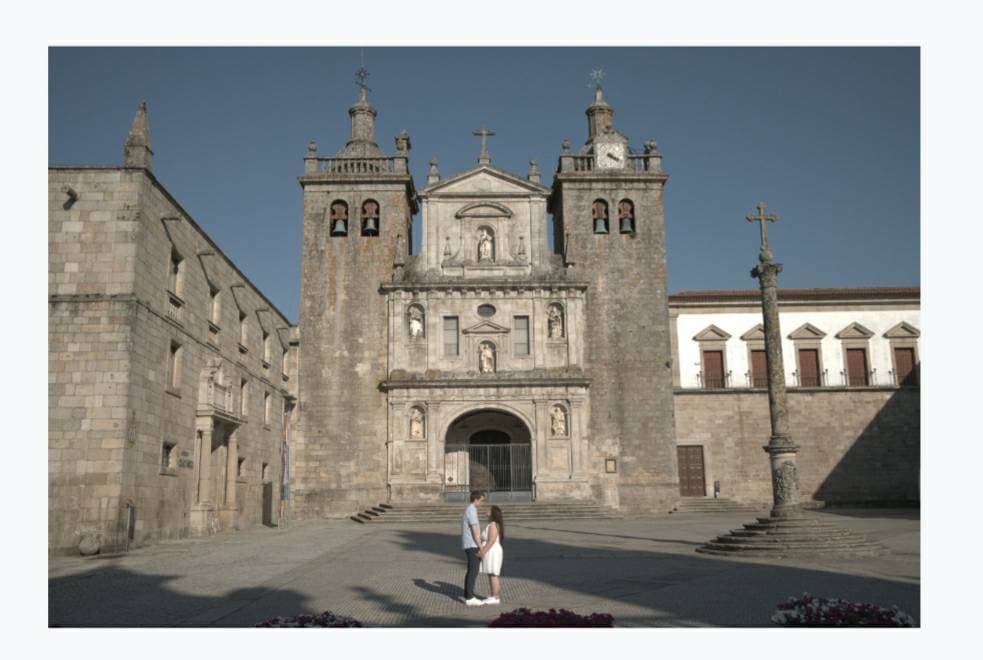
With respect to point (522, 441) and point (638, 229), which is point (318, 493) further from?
point (638, 229)

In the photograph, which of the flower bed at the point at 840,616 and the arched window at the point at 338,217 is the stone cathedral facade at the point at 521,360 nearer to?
the arched window at the point at 338,217

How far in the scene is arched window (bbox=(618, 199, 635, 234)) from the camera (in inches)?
1351

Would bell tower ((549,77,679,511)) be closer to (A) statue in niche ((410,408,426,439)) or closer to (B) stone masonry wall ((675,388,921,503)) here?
(B) stone masonry wall ((675,388,921,503))

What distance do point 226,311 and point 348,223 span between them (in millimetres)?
9129

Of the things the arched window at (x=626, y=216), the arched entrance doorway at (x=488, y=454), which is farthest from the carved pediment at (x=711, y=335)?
the arched entrance doorway at (x=488, y=454)

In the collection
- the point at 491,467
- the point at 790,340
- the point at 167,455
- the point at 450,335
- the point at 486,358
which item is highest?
the point at 450,335

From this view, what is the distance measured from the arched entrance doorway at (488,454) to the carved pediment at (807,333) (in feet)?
44.9

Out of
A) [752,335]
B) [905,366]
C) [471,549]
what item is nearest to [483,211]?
[752,335]

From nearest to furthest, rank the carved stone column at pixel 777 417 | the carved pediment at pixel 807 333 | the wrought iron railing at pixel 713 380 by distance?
the carved stone column at pixel 777 417 → the wrought iron railing at pixel 713 380 → the carved pediment at pixel 807 333

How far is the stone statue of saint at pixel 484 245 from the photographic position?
33.6 m

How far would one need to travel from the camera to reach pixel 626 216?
113 ft

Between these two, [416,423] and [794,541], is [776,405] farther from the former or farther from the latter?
[416,423]

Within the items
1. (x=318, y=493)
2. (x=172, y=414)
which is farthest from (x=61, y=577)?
(x=318, y=493)

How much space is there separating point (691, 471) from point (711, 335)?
254 inches
